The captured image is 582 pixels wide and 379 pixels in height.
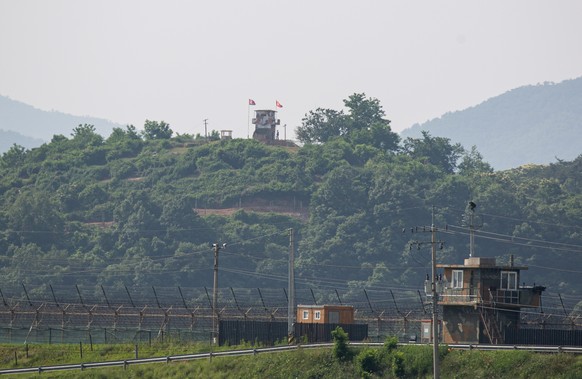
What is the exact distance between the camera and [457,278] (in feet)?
306

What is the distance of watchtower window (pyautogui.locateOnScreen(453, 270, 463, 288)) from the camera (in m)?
92.9

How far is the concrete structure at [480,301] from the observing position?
9069cm

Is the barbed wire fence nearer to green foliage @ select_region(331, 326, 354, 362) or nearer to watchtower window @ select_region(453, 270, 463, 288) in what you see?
watchtower window @ select_region(453, 270, 463, 288)

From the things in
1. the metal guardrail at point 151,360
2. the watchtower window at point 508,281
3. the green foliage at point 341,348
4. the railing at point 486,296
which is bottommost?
the metal guardrail at point 151,360

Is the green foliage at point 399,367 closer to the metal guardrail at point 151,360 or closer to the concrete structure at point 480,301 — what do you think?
the metal guardrail at point 151,360

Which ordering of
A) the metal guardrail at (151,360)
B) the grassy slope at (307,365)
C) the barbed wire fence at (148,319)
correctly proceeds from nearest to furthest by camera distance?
the grassy slope at (307,365) < the metal guardrail at (151,360) < the barbed wire fence at (148,319)

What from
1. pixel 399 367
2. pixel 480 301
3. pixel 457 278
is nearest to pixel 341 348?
pixel 399 367

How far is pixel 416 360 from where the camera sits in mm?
79562

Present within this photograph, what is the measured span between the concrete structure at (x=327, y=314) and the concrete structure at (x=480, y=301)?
9.59 meters

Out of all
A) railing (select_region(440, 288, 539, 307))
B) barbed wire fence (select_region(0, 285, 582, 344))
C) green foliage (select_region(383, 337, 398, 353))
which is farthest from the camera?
barbed wire fence (select_region(0, 285, 582, 344))

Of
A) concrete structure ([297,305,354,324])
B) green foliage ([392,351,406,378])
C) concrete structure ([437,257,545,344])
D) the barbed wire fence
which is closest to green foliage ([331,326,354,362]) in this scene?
green foliage ([392,351,406,378])

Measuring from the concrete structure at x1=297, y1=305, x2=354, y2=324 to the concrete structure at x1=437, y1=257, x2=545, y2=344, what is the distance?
9.59 metres

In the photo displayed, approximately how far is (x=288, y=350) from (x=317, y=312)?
15178 millimetres

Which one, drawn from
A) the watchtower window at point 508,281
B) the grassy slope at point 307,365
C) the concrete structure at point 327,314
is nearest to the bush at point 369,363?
the grassy slope at point 307,365
